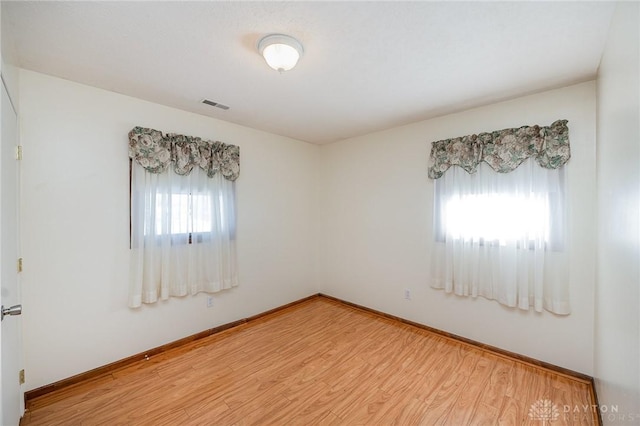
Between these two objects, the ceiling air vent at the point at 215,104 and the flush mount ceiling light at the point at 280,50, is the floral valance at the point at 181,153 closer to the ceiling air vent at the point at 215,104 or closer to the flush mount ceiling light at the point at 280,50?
the ceiling air vent at the point at 215,104

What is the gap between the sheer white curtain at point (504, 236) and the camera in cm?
229

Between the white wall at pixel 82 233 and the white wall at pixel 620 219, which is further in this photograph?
the white wall at pixel 82 233

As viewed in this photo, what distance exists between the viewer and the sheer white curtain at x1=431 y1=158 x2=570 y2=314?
2.29 meters

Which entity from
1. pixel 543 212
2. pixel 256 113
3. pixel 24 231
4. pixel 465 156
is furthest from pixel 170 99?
pixel 543 212

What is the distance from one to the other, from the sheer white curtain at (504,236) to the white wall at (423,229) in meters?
0.11

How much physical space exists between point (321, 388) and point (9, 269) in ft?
7.10

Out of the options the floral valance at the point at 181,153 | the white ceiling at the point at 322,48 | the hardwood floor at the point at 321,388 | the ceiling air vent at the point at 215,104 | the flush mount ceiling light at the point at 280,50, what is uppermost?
the ceiling air vent at the point at 215,104

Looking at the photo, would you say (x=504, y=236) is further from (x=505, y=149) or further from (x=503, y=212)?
(x=505, y=149)

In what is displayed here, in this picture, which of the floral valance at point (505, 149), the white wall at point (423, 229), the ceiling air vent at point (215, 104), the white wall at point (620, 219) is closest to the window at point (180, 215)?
the ceiling air vent at point (215, 104)

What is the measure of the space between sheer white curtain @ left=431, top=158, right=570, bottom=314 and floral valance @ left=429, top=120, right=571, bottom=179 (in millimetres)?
68

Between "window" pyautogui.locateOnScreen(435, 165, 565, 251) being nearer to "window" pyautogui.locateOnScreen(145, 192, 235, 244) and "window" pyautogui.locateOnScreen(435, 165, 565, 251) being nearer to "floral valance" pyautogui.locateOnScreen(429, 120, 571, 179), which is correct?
"floral valance" pyautogui.locateOnScreen(429, 120, 571, 179)

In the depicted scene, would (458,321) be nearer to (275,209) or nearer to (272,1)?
(275,209)

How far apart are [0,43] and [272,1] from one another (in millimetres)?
1423

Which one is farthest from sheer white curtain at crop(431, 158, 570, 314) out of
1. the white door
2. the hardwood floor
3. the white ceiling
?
the white door
